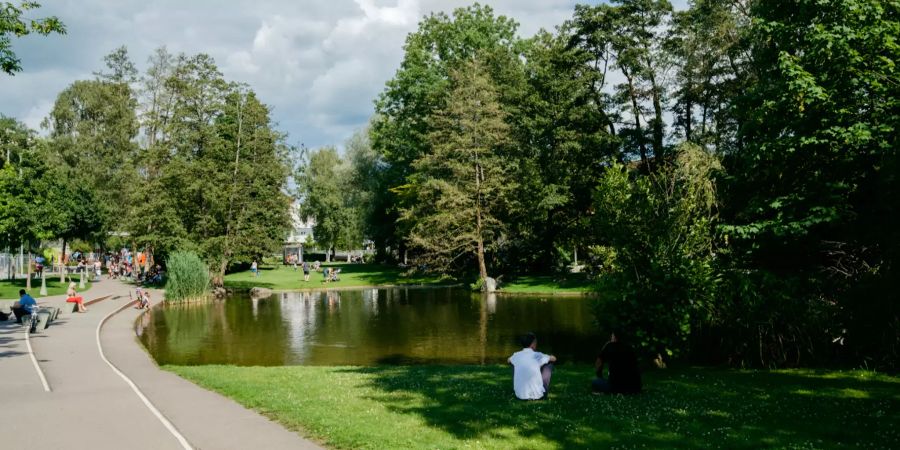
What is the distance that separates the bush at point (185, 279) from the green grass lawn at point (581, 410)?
74.8 feet

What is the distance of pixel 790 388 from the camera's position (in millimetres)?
10859

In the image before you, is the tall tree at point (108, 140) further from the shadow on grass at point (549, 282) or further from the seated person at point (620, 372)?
the seated person at point (620, 372)

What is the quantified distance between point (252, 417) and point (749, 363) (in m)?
11.4

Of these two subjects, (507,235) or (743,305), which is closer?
(743,305)

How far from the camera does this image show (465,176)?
4294 centimetres

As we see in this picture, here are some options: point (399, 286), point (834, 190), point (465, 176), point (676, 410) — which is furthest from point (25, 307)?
point (465, 176)

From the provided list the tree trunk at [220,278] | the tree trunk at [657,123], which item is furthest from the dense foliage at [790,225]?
the tree trunk at [220,278]

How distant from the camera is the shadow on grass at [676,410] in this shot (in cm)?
759

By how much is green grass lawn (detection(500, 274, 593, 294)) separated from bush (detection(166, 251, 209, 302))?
62.7ft

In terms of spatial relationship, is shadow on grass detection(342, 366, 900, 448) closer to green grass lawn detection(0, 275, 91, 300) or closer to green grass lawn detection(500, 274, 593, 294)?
green grass lawn detection(500, 274, 593, 294)

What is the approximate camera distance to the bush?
33.9 meters

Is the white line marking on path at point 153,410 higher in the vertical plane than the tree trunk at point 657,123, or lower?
lower

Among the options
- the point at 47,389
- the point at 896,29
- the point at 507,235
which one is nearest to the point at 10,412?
the point at 47,389

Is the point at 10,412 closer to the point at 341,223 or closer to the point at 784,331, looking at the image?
the point at 784,331
